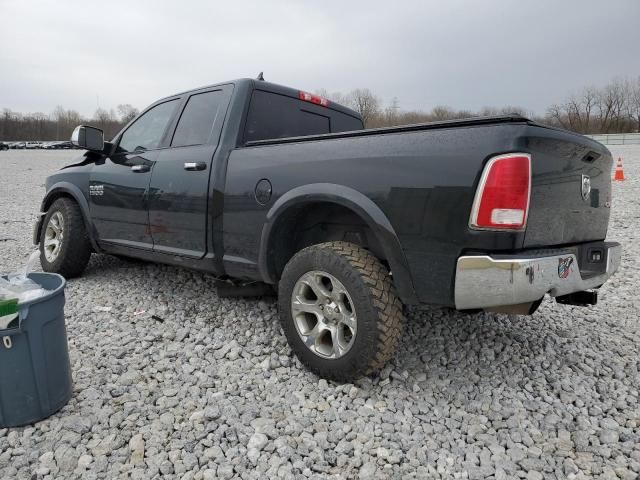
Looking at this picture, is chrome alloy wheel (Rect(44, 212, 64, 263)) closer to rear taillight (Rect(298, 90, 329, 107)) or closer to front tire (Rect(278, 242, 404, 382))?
rear taillight (Rect(298, 90, 329, 107))

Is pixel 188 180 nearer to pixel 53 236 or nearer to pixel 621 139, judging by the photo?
pixel 53 236

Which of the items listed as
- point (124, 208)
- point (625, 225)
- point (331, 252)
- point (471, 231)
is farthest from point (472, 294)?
point (625, 225)

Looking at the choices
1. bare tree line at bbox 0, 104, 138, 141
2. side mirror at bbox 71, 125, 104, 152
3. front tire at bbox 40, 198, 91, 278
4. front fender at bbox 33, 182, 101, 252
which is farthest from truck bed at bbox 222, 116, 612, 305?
bare tree line at bbox 0, 104, 138, 141

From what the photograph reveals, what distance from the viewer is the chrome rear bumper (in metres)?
2.02

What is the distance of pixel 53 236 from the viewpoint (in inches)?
187

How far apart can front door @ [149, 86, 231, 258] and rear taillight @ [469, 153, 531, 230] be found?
6.33 feet

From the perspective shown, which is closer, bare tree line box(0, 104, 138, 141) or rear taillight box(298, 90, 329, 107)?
rear taillight box(298, 90, 329, 107)

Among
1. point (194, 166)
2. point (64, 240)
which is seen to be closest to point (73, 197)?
point (64, 240)

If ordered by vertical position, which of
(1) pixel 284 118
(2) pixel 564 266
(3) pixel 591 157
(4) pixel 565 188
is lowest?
(2) pixel 564 266

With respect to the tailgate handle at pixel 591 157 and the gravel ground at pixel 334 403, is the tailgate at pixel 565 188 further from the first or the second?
→ the gravel ground at pixel 334 403

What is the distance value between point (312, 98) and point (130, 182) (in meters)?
1.74

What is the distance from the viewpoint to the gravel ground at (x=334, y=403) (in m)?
2.00

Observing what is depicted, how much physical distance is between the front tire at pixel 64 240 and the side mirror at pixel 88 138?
2.48 feet

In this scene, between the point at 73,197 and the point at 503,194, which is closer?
the point at 503,194
